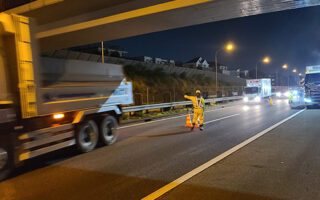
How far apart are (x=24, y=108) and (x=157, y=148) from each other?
12.2 feet

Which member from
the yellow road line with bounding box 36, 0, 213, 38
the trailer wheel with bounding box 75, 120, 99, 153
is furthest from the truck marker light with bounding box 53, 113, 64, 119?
the yellow road line with bounding box 36, 0, 213, 38

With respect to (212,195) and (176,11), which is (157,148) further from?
(176,11)

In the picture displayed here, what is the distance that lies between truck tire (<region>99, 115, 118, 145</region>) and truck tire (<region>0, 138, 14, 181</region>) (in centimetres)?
291

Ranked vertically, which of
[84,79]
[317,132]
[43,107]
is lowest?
[317,132]

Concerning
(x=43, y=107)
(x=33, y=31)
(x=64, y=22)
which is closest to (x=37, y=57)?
(x=33, y=31)

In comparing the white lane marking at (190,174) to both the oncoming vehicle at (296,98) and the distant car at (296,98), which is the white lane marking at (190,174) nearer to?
the distant car at (296,98)

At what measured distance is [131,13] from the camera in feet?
33.7

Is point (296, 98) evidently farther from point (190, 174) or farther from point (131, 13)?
point (190, 174)

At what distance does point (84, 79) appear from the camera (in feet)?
22.8

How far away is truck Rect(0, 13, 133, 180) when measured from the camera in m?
5.02

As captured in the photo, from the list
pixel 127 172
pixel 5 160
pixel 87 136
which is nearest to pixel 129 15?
pixel 87 136

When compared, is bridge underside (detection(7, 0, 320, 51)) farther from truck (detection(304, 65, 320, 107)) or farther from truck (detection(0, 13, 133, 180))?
truck (detection(304, 65, 320, 107))

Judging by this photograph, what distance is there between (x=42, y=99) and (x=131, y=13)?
19.7 ft

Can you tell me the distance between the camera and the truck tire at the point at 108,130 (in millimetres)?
7711
